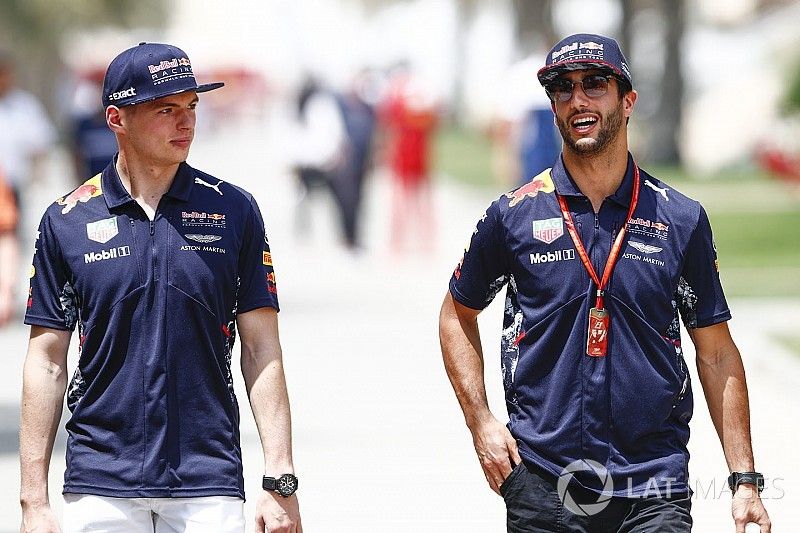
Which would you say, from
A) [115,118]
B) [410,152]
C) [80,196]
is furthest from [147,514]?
[410,152]

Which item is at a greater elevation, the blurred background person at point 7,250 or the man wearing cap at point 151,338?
the blurred background person at point 7,250

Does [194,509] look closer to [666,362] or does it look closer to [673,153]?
[666,362]

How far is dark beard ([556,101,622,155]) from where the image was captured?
4977 mm

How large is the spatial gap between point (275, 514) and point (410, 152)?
16.1m

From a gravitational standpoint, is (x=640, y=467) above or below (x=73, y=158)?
below

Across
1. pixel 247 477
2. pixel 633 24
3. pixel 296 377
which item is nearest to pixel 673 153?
pixel 633 24

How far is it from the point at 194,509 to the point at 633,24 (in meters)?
35.1

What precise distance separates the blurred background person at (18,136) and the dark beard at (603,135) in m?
11.3

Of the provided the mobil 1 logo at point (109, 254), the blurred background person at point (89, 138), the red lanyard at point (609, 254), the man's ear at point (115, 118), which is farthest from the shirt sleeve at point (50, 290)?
the blurred background person at point (89, 138)

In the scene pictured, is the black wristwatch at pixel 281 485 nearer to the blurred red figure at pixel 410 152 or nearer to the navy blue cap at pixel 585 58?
the navy blue cap at pixel 585 58

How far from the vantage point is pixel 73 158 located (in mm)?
16953

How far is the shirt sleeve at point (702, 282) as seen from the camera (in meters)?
4.98

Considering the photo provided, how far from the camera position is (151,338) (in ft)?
15.8

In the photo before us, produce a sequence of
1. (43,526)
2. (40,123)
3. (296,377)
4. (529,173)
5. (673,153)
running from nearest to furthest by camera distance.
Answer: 1. (43,526)
2. (296,377)
3. (40,123)
4. (529,173)
5. (673,153)
